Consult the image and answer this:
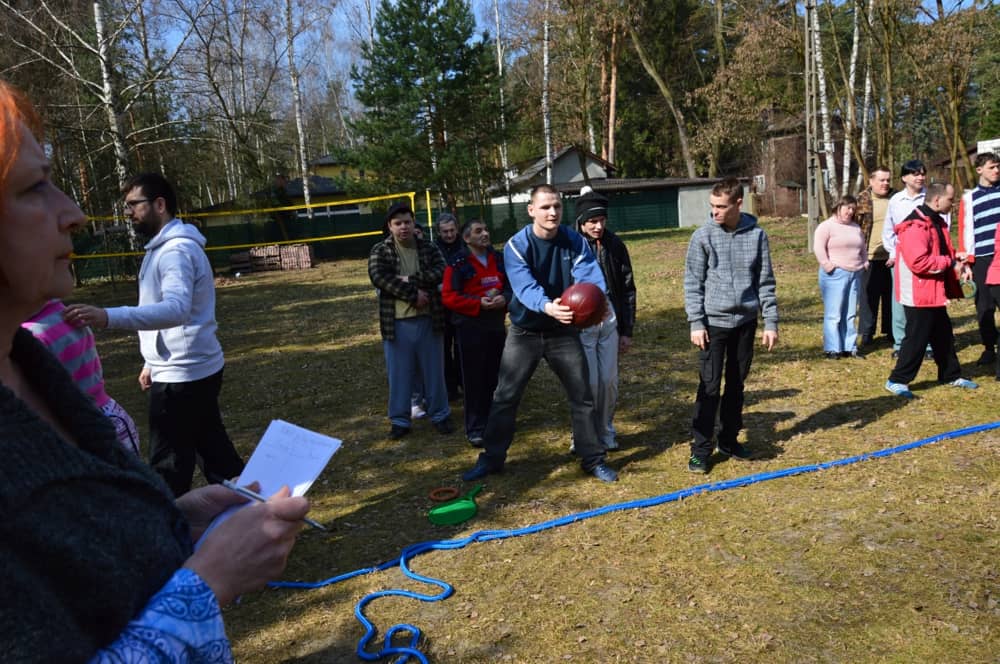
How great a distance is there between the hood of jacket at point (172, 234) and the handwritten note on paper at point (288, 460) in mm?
2493

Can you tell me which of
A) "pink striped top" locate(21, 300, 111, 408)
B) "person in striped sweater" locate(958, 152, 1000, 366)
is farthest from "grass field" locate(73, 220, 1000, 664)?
"pink striped top" locate(21, 300, 111, 408)

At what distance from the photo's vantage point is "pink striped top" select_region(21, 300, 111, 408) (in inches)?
120

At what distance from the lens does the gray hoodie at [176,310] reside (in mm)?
3666

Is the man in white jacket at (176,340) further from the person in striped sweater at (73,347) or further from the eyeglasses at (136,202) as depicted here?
the person in striped sweater at (73,347)

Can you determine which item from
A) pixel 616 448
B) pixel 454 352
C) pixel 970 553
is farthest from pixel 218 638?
pixel 454 352

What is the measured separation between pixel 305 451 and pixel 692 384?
6.48 metres

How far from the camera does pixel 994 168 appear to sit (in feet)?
22.5

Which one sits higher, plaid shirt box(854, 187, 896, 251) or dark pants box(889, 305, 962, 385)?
plaid shirt box(854, 187, 896, 251)

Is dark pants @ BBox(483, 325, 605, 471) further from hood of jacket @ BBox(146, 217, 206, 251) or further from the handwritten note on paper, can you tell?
the handwritten note on paper

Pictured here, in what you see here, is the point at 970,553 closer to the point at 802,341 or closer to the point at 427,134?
the point at 802,341

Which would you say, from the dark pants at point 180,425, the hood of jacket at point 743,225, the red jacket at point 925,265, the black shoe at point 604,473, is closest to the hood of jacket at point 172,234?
the dark pants at point 180,425

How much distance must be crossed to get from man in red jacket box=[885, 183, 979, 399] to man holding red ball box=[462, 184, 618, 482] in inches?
128

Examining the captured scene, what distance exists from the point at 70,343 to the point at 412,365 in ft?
11.8

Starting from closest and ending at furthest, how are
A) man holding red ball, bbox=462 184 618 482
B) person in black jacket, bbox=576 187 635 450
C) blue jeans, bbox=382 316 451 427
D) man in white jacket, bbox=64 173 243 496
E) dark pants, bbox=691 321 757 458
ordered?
man in white jacket, bbox=64 173 243 496
man holding red ball, bbox=462 184 618 482
dark pants, bbox=691 321 757 458
person in black jacket, bbox=576 187 635 450
blue jeans, bbox=382 316 451 427
